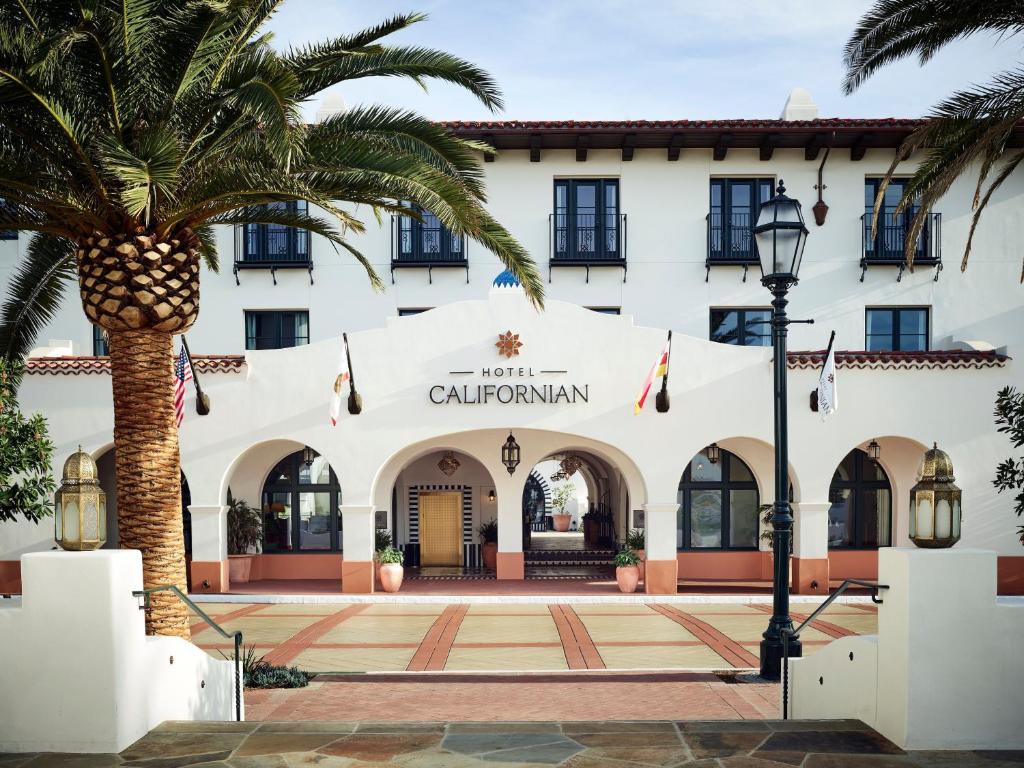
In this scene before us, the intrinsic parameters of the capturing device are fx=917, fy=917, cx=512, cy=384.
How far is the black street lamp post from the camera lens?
1086 centimetres

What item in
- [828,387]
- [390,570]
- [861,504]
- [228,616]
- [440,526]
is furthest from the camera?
[440,526]

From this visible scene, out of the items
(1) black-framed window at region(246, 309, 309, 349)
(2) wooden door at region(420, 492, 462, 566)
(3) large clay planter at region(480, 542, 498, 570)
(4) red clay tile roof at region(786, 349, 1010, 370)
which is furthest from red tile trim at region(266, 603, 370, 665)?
(4) red clay tile roof at region(786, 349, 1010, 370)

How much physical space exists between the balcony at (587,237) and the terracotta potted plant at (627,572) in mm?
6989

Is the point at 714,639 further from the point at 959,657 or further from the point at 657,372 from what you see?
the point at 959,657

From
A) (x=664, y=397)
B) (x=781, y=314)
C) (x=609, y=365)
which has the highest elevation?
(x=781, y=314)

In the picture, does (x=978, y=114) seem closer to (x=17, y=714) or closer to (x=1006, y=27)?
(x=1006, y=27)

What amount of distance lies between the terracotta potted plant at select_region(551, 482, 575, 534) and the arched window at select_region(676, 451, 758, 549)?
2233cm

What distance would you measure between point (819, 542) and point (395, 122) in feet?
43.7

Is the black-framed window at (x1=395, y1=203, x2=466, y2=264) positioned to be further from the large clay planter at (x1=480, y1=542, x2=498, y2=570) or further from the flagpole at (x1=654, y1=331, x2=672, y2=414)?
the large clay planter at (x1=480, y1=542, x2=498, y2=570)

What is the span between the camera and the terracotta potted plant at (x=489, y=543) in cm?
2359

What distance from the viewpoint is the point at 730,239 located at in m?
22.7

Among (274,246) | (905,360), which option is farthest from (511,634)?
(274,246)

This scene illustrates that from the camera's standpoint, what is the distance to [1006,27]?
1106 cm

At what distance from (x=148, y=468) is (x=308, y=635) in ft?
20.1
